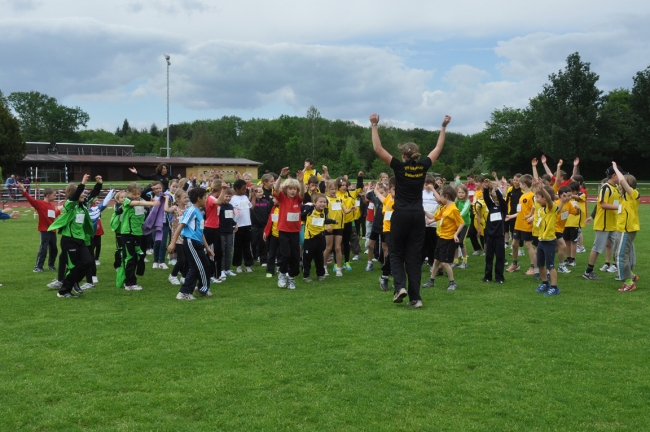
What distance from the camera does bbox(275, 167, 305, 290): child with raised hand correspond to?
33.6 feet

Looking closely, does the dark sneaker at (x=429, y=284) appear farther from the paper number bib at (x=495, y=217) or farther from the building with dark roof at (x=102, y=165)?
the building with dark roof at (x=102, y=165)

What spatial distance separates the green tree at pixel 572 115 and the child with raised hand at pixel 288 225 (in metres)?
52.3

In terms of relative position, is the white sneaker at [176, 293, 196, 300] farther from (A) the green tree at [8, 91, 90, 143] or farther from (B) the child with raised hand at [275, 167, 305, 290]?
(A) the green tree at [8, 91, 90, 143]

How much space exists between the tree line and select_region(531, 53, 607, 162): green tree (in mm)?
93

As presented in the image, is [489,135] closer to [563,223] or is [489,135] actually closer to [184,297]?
[563,223]

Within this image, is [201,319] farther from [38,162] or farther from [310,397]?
[38,162]

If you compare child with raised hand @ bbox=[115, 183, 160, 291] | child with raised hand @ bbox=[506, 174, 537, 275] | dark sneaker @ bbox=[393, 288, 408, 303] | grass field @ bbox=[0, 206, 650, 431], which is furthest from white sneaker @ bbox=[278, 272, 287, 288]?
child with raised hand @ bbox=[506, 174, 537, 275]

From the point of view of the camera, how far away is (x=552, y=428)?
4.43 m

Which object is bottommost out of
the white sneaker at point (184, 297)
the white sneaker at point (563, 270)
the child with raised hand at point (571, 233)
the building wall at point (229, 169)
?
the white sneaker at point (184, 297)

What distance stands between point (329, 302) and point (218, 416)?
4345 mm

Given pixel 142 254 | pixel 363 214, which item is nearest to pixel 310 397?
pixel 142 254

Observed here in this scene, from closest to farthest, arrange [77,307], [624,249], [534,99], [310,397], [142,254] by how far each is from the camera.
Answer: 1. [310,397]
2. [77,307]
3. [624,249]
4. [142,254]
5. [534,99]

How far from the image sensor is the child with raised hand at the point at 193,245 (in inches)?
361

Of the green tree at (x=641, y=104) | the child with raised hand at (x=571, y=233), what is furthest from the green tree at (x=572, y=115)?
the child with raised hand at (x=571, y=233)
